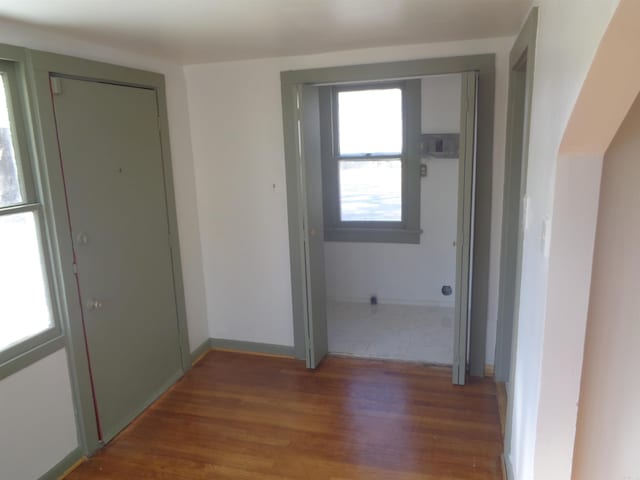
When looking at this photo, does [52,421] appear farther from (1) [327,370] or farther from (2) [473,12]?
(2) [473,12]

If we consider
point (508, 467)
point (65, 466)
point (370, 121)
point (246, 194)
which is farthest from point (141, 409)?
point (370, 121)

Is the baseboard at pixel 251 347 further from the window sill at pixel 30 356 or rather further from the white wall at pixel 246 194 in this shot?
the window sill at pixel 30 356

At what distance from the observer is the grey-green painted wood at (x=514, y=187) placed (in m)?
2.27

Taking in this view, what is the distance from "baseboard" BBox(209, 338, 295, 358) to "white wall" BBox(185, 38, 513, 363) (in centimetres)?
4

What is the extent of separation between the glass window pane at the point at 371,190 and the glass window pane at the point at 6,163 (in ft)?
9.62

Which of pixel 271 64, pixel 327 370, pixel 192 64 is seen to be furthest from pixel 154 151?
pixel 327 370

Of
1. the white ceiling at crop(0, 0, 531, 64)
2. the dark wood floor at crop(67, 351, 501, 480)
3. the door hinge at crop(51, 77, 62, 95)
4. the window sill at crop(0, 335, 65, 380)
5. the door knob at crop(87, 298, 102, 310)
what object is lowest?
the dark wood floor at crop(67, 351, 501, 480)

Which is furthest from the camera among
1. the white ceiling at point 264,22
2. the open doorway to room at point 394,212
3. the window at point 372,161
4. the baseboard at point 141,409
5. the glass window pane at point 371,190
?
the glass window pane at point 371,190

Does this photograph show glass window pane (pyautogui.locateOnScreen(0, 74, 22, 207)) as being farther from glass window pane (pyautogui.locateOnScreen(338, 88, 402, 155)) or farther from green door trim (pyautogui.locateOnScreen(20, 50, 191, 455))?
glass window pane (pyautogui.locateOnScreen(338, 88, 402, 155))

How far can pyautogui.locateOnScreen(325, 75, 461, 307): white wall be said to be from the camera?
4281 millimetres

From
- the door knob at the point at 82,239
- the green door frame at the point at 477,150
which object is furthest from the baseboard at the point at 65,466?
the green door frame at the point at 477,150

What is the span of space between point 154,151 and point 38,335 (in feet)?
4.50

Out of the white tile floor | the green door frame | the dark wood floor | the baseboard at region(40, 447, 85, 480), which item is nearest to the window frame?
the baseboard at region(40, 447, 85, 480)

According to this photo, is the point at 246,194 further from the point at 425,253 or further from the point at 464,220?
the point at 425,253
